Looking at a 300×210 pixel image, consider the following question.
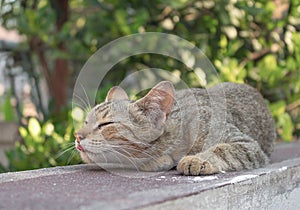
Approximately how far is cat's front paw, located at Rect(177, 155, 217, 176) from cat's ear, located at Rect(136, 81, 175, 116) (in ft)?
0.84

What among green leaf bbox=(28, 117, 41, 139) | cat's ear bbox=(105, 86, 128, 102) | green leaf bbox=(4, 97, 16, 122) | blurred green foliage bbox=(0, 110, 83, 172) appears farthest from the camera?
green leaf bbox=(4, 97, 16, 122)

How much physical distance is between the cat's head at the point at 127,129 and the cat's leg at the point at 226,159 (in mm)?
207

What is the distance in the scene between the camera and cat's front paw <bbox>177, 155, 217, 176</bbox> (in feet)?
7.34

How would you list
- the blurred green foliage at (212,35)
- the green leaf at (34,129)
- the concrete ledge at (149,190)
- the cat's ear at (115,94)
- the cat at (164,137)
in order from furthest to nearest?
the blurred green foliage at (212,35) → the green leaf at (34,129) → the cat's ear at (115,94) → the cat at (164,137) → the concrete ledge at (149,190)

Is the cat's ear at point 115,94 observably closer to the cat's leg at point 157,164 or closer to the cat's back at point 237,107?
the cat's back at point 237,107

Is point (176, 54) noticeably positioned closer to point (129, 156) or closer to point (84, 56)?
point (84, 56)

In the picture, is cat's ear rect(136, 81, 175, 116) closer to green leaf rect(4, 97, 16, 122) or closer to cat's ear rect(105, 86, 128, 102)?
cat's ear rect(105, 86, 128, 102)

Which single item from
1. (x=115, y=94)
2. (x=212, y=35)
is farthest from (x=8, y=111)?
(x=115, y=94)

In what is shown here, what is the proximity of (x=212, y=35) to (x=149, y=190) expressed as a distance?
2685mm

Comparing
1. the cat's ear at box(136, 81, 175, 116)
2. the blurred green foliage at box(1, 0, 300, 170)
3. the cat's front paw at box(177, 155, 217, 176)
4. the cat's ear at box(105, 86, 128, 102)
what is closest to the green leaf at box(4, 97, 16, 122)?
the blurred green foliage at box(1, 0, 300, 170)

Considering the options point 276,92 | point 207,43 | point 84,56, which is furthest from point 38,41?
point 276,92

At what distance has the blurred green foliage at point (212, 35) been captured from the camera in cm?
395

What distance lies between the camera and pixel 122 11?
3.93 metres

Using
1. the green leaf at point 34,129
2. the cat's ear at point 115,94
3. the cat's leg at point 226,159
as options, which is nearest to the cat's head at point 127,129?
the cat's leg at point 226,159
